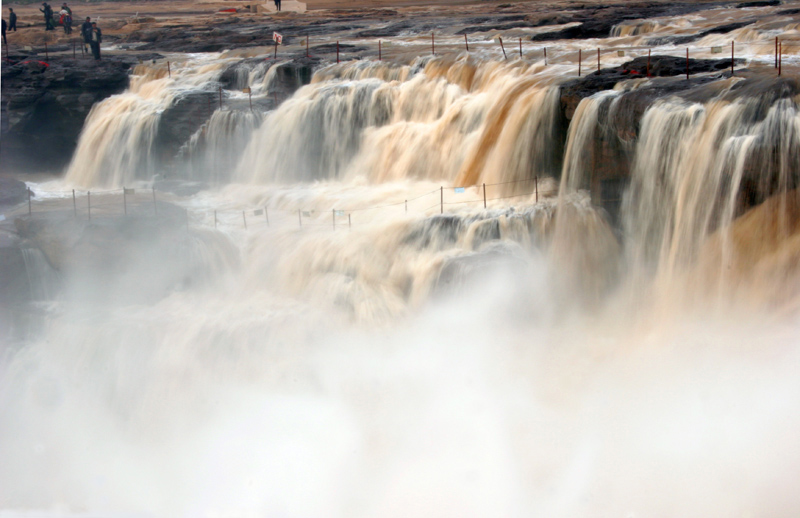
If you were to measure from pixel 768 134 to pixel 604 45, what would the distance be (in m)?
9.41

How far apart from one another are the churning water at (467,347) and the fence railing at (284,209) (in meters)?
0.10

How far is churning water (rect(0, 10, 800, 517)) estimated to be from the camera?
8.45 metres

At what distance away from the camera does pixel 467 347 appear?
10.6 meters

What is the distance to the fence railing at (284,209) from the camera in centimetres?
1277

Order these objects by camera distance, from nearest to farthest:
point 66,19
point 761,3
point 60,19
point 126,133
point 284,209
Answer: point 284,209 < point 126,133 < point 761,3 < point 66,19 < point 60,19

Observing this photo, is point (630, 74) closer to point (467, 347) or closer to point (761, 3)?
point (467, 347)

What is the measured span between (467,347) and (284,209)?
224 inches

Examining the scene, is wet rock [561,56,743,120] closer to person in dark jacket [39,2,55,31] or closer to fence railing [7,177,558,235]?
fence railing [7,177,558,235]

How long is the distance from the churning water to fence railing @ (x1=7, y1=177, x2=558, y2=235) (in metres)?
0.10

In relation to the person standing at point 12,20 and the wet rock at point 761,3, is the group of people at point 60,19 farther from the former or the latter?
the wet rock at point 761,3

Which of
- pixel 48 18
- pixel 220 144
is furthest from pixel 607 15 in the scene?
pixel 48 18

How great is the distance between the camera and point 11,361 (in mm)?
11078

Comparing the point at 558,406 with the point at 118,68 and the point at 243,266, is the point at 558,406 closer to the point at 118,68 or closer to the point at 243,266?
the point at 243,266

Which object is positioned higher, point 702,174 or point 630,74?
point 630,74
